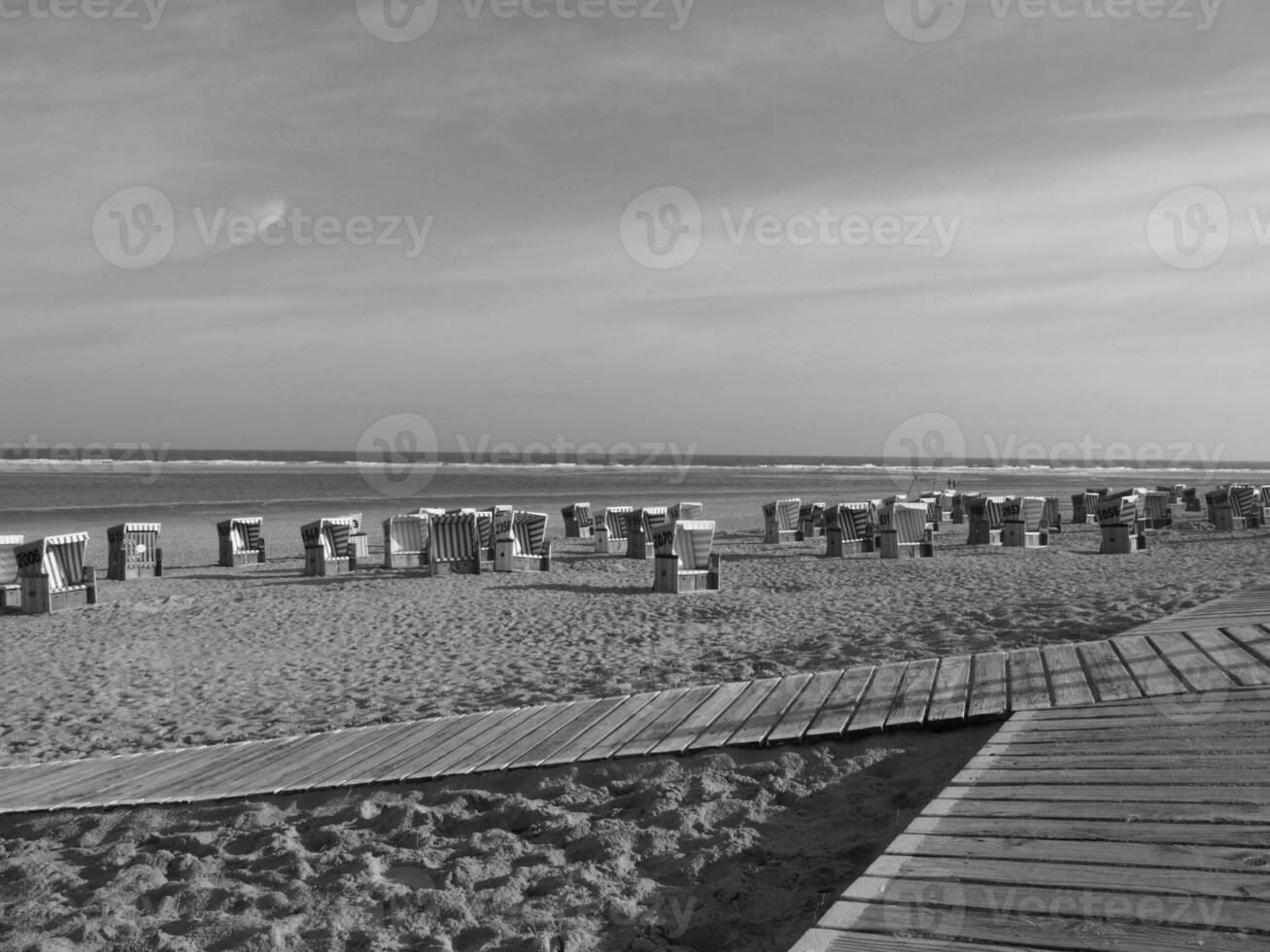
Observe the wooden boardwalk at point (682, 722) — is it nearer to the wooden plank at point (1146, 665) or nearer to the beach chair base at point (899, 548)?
the wooden plank at point (1146, 665)

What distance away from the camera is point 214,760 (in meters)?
5.41

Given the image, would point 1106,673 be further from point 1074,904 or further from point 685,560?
point 685,560

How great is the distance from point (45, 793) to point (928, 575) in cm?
1079

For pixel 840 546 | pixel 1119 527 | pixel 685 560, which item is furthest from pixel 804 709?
pixel 1119 527

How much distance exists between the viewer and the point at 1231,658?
5.09 meters

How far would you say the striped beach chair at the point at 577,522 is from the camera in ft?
76.1

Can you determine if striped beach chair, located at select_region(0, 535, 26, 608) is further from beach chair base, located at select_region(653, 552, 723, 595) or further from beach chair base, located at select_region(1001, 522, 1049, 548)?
beach chair base, located at select_region(1001, 522, 1049, 548)

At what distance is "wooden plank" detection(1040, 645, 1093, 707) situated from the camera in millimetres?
4750

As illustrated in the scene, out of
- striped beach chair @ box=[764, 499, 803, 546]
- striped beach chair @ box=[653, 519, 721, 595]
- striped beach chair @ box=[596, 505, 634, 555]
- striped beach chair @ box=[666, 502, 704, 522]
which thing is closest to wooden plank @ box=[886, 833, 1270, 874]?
striped beach chair @ box=[653, 519, 721, 595]

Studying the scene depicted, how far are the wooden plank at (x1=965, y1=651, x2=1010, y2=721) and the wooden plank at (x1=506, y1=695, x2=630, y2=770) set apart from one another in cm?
193

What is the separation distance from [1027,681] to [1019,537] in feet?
44.8

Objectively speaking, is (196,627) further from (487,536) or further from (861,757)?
(861,757)

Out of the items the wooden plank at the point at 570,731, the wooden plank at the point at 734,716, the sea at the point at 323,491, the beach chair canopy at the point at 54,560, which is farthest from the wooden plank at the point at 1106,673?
the sea at the point at 323,491

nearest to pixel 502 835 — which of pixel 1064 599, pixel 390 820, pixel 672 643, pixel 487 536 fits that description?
pixel 390 820
